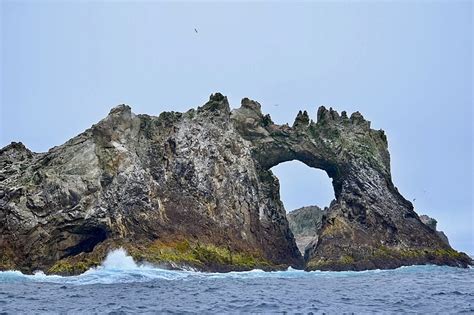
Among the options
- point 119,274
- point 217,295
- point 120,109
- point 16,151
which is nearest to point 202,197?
point 120,109

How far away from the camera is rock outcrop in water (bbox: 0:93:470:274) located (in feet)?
229

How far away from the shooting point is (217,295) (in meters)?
41.7

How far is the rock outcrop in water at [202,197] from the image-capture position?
69688mm

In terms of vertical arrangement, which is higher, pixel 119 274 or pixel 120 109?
pixel 120 109

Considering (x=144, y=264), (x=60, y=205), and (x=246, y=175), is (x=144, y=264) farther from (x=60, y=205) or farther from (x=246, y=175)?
(x=246, y=175)

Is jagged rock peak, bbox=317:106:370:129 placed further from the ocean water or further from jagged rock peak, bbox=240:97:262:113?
the ocean water

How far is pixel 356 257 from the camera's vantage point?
7794cm

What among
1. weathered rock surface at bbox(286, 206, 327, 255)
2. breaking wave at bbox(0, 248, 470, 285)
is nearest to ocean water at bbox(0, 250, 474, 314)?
breaking wave at bbox(0, 248, 470, 285)

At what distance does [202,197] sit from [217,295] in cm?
3588

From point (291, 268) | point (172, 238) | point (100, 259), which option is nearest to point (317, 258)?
point (291, 268)

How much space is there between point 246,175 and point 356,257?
16892 mm

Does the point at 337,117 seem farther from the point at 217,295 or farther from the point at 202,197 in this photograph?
the point at 217,295

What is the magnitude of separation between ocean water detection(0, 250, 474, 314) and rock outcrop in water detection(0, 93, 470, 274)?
8197 millimetres

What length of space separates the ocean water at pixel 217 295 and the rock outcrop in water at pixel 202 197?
8197 millimetres
